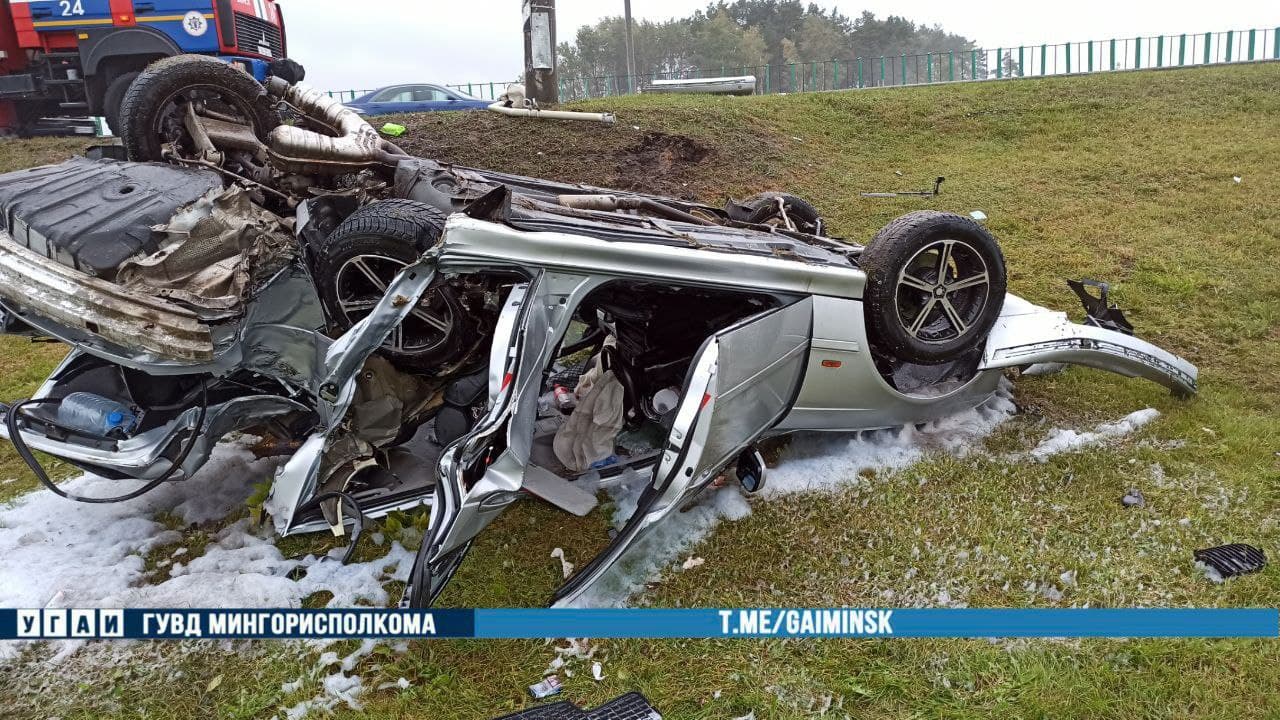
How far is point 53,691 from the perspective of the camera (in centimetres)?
271

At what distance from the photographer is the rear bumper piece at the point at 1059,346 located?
401 cm

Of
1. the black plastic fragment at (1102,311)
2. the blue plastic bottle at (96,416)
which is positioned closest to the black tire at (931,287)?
the black plastic fragment at (1102,311)

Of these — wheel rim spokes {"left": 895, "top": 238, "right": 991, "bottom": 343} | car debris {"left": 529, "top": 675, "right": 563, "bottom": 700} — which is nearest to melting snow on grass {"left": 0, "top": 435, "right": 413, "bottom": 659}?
car debris {"left": 529, "top": 675, "right": 563, "bottom": 700}

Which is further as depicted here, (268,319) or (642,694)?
(268,319)

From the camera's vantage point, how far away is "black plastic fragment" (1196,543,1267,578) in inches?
122

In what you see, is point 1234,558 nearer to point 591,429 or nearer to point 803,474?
point 803,474

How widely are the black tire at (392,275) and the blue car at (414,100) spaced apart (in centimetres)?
1094

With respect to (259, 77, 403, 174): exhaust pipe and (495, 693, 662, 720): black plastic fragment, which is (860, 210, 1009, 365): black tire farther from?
(259, 77, 403, 174): exhaust pipe

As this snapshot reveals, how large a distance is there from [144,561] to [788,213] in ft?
14.3

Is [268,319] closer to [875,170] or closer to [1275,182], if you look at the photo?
[875,170]

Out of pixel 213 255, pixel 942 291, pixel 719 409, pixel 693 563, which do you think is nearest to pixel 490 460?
pixel 719 409

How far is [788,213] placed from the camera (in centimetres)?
564

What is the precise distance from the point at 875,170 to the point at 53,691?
967 centimetres

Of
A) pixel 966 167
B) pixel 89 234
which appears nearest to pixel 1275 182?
pixel 966 167
